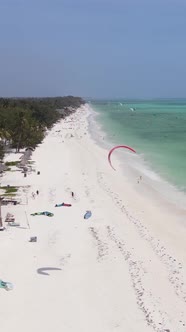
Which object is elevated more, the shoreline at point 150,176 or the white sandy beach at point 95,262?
the shoreline at point 150,176

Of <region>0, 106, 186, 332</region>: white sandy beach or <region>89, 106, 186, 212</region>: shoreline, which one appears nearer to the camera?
<region>0, 106, 186, 332</region>: white sandy beach

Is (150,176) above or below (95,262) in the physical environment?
above

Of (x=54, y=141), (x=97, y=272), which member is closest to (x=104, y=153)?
(x=54, y=141)

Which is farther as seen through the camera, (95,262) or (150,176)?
(150,176)

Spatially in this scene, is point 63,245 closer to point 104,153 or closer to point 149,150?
point 104,153

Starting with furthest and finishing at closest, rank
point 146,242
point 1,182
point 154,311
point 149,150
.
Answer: point 149,150 → point 1,182 → point 146,242 → point 154,311

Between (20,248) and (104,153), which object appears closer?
(20,248)

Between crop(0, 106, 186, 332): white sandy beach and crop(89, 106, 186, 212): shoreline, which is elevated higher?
crop(89, 106, 186, 212): shoreline

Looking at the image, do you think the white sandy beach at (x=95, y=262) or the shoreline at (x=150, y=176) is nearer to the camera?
the white sandy beach at (x=95, y=262)
